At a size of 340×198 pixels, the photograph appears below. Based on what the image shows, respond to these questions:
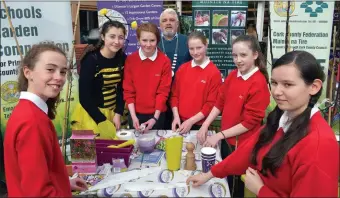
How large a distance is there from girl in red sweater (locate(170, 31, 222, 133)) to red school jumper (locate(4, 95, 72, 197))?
1267 mm

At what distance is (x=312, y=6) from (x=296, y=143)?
10.9 ft

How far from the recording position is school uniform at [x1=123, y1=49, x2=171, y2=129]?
2.51 meters

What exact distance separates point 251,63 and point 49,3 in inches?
79.7

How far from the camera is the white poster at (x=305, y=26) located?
390 centimetres

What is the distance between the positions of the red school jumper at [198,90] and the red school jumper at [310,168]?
1178 mm

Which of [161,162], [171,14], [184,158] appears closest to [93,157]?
[161,162]

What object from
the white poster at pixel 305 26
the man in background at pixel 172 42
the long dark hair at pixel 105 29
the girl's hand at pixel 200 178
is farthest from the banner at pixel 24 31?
the white poster at pixel 305 26

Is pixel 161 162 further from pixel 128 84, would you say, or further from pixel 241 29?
pixel 241 29

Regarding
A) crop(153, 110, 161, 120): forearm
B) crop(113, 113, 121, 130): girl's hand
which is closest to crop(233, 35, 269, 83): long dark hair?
crop(153, 110, 161, 120): forearm

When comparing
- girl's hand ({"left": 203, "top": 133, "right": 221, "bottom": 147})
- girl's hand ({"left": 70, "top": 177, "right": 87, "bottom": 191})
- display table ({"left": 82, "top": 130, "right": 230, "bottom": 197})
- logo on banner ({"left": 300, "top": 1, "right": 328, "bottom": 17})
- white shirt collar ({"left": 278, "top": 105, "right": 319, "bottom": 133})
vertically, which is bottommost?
display table ({"left": 82, "top": 130, "right": 230, "bottom": 197})

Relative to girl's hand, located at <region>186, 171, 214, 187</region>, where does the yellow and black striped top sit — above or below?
above

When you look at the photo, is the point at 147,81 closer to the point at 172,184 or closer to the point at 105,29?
the point at 105,29

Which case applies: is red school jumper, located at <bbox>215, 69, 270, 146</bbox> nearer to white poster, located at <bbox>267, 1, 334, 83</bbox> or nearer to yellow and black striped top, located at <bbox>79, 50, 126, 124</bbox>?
yellow and black striped top, located at <bbox>79, 50, 126, 124</bbox>

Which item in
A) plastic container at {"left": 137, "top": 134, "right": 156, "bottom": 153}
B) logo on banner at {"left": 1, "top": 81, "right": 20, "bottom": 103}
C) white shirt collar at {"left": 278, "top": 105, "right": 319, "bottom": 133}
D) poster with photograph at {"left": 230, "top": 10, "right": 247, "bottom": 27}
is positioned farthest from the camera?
poster with photograph at {"left": 230, "top": 10, "right": 247, "bottom": 27}
